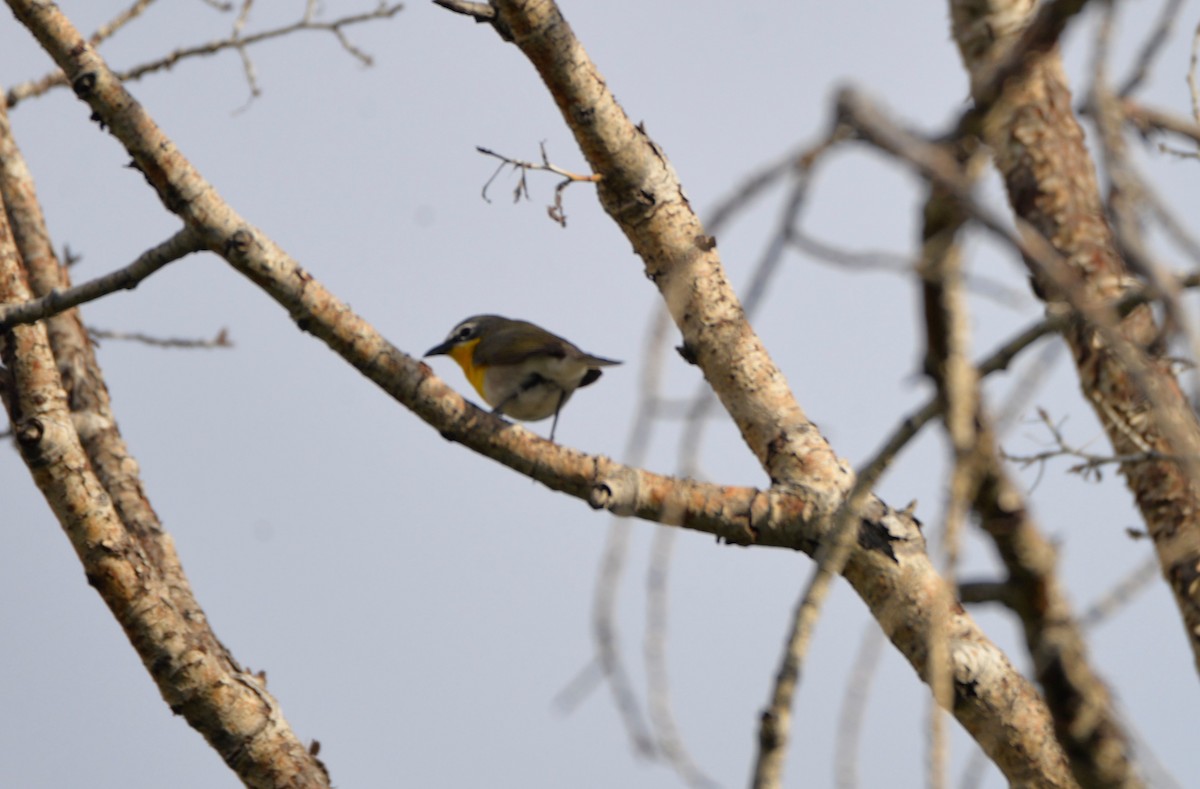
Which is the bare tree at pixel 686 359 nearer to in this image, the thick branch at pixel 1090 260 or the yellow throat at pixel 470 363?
the thick branch at pixel 1090 260

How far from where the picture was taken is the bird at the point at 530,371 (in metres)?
7.70

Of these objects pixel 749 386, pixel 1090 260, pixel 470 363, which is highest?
pixel 470 363

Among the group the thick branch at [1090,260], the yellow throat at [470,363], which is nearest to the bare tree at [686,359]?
the thick branch at [1090,260]

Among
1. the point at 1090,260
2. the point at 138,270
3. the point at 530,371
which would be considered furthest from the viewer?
the point at 530,371

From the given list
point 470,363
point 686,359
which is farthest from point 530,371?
point 686,359

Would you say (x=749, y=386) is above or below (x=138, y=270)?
above

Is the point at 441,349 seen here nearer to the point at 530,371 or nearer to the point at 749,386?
the point at 530,371

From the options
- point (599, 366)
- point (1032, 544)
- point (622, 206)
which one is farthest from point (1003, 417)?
point (599, 366)

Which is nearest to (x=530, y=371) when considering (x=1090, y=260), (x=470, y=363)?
(x=470, y=363)

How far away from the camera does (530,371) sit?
7.77m

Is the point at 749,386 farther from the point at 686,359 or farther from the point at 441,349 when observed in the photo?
the point at 441,349

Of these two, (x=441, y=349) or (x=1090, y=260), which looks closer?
(x=1090, y=260)

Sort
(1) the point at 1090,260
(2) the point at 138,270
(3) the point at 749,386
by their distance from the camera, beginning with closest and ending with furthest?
(2) the point at 138,270, (1) the point at 1090,260, (3) the point at 749,386

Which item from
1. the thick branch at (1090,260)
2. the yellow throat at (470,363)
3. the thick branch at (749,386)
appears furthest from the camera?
the yellow throat at (470,363)
